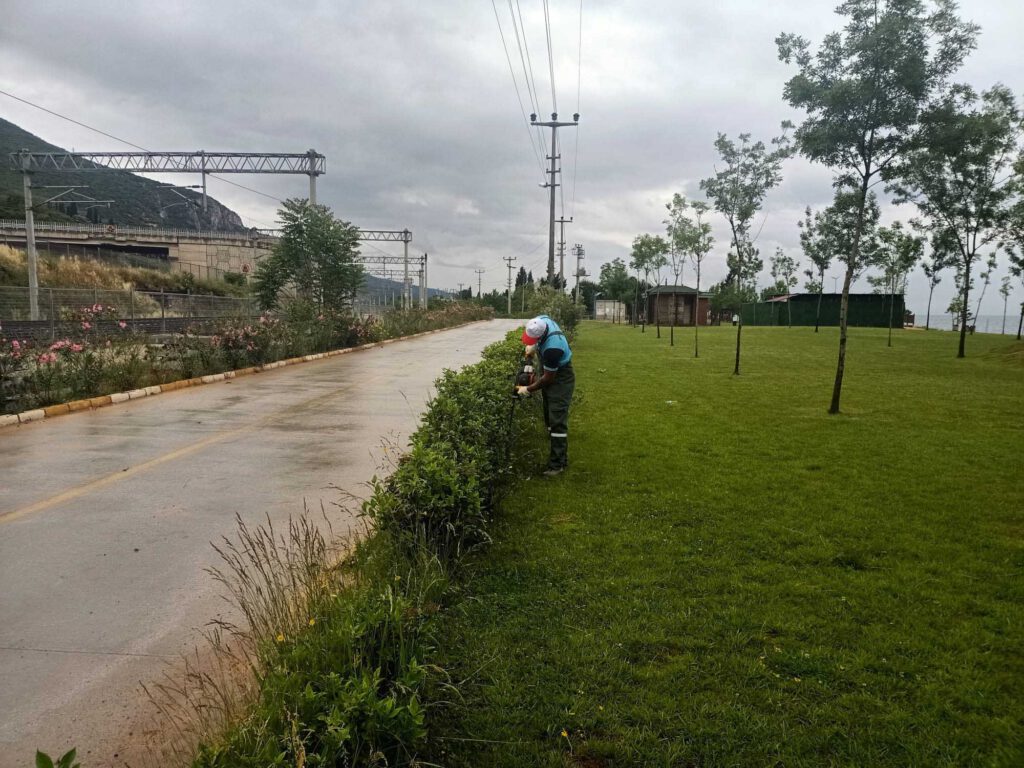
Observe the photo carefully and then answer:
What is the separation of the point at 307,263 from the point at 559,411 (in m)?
21.2

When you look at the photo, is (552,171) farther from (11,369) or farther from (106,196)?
(106,196)

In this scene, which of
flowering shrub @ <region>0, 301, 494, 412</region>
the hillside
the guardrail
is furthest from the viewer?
the hillside

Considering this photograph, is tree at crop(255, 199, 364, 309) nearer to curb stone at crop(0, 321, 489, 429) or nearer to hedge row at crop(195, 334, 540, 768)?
curb stone at crop(0, 321, 489, 429)

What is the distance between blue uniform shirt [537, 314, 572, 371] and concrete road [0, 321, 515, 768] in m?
2.25

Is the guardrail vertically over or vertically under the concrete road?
over

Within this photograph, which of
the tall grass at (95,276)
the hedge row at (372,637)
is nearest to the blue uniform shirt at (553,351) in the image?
the hedge row at (372,637)

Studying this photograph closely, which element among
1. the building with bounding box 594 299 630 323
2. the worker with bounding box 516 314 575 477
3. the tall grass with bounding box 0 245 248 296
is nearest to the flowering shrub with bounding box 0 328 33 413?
the worker with bounding box 516 314 575 477

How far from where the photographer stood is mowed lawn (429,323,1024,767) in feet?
9.11

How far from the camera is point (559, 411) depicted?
701cm

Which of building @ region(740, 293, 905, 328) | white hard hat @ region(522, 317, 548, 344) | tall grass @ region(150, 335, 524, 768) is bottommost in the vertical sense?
tall grass @ region(150, 335, 524, 768)

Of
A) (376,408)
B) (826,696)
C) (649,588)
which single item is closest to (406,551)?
(649,588)

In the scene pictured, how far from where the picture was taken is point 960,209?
22578 mm

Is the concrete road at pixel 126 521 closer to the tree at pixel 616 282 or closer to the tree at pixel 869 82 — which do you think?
the tree at pixel 869 82

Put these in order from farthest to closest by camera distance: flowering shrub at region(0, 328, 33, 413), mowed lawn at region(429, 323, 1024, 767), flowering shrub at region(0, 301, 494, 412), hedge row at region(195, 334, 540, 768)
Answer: flowering shrub at region(0, 301, 494, 412)
flowering shrub at region(0, 328, 33, 413)
mowed lawn at region(429, 323, 1024, 767)
hedge row at region(195, 334, 540, 768)
